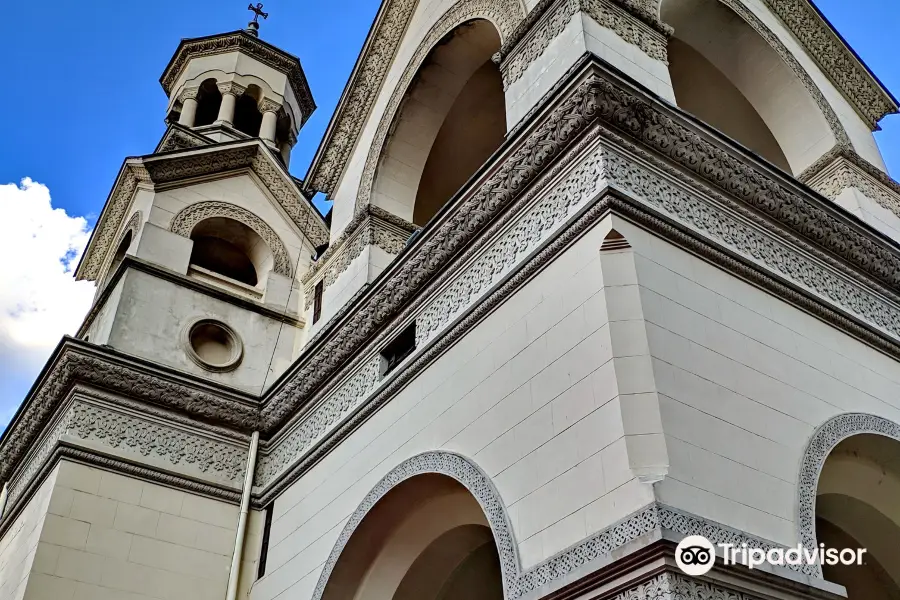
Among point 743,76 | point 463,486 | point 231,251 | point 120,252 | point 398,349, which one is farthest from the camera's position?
point 231,251

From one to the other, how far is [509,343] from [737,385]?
1.53 metres

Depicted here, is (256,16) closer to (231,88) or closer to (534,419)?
(231,88)

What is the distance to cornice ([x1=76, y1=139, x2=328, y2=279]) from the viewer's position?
11.4m

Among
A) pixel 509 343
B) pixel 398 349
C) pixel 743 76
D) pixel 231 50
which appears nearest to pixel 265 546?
pixel 398 349

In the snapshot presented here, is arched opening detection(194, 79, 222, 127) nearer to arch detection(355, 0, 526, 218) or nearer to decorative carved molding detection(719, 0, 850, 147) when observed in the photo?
arch detection(355, 0, 526, 218)

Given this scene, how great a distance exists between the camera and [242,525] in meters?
8.72

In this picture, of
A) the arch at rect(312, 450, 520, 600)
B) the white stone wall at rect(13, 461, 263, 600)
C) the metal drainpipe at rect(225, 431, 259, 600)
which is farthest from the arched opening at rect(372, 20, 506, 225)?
the white stone wall at rect(13, 461, 263, 600)

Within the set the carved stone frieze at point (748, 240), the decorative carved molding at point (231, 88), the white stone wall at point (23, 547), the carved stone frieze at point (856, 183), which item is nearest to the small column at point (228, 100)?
the decorative carved molding at point (231, 88)

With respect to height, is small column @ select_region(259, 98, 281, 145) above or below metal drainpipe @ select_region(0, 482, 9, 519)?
above

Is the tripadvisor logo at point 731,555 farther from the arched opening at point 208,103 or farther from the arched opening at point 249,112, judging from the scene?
the arched opening at point 208,103

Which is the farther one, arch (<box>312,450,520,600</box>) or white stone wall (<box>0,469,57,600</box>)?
white stone wall (<box>0,469,57,600</box>)

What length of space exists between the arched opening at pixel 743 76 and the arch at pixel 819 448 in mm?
3451

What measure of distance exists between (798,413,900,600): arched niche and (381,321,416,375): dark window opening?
3432 millimetres

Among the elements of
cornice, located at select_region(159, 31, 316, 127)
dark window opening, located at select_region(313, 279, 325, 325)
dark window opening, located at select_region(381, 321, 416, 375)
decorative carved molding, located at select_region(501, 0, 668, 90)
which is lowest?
dark window opening, located at select_region(381, 321, 416, 375)
